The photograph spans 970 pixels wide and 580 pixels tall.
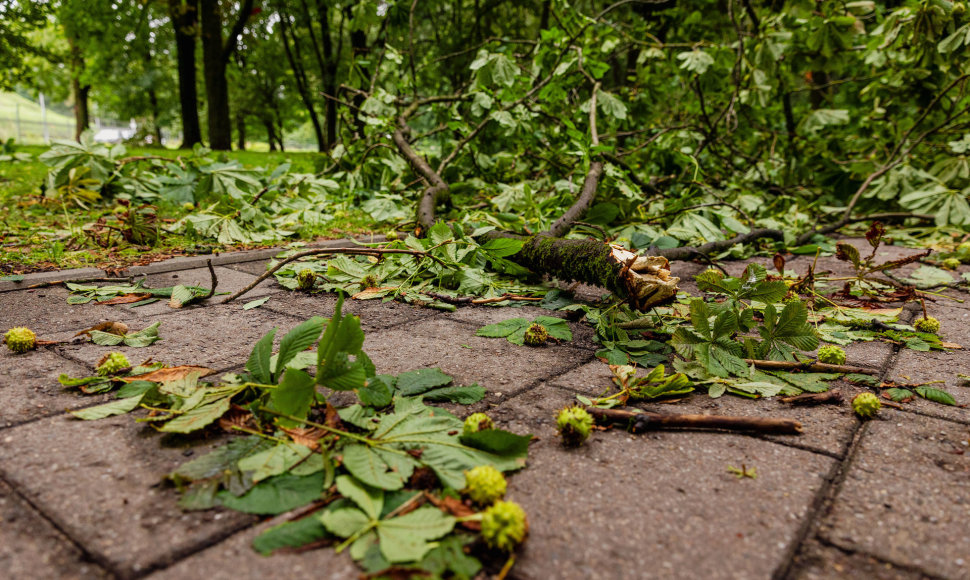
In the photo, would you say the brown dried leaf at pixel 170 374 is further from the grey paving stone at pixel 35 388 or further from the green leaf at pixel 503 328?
the green leaf at pixel 503 328

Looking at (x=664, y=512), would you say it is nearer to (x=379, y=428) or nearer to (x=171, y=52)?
(x=379, y=428)

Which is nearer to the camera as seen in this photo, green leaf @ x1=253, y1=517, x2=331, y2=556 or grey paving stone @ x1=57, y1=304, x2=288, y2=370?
green leaf @ x1=253, y1=517, x2=331, y2=556

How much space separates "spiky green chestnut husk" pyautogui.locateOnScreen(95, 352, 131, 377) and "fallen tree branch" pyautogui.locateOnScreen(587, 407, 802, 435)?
1.19m

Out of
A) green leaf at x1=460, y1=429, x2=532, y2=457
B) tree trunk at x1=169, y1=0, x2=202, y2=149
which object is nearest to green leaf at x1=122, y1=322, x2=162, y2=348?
green leaf at x1=460, y1=429, x2=532, y2=457

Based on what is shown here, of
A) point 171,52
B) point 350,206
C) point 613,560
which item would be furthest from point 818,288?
point 171,52

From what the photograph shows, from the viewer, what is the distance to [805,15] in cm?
408

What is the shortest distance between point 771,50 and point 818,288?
2064 millimetres

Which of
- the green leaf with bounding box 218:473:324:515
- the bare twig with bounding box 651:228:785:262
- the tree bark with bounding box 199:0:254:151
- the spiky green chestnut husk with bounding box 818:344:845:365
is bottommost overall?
the green leaf with bounding box 218:473:324:515

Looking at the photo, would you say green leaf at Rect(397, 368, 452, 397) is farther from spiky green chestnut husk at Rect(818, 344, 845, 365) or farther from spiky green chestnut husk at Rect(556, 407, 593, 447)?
spiky green chestnut husk at Rect(818, 344, 845, 365)

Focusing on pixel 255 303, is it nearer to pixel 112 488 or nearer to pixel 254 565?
pixel 112 488

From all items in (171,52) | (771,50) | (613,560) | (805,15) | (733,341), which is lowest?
(613,560)

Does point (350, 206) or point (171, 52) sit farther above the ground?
point (171, 52)

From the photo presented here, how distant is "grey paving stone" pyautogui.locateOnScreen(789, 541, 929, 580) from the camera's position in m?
0.84

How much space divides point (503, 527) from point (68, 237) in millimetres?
3118
